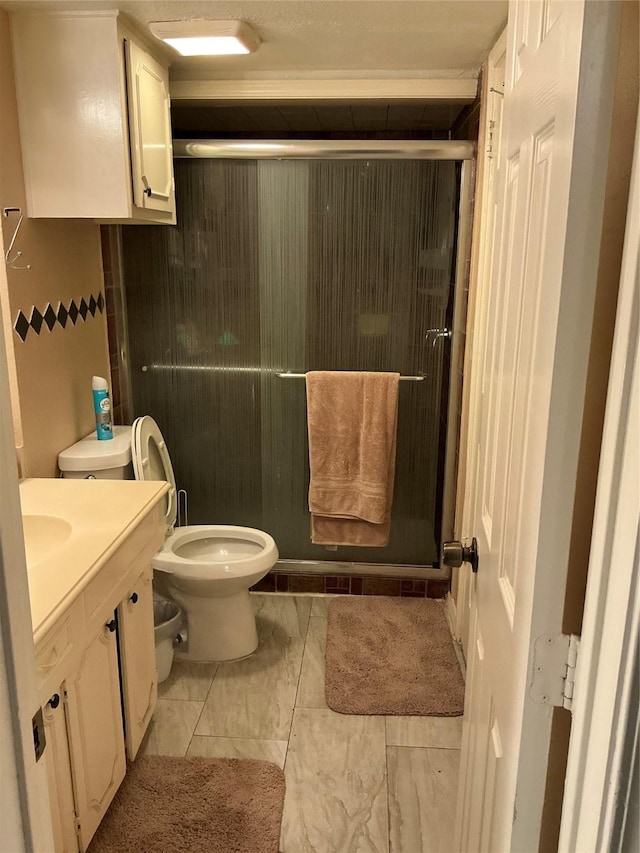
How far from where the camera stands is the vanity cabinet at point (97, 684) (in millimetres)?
1412

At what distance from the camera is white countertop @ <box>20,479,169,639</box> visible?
1423mm

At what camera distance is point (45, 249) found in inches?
86.7

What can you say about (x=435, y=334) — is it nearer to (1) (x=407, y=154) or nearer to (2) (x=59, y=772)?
(1) (x=407, y=154)

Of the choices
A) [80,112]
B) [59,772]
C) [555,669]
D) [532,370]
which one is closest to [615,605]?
[555,669]

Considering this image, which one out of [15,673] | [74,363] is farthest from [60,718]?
[74,363]

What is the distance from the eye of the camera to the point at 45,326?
7.21 ft

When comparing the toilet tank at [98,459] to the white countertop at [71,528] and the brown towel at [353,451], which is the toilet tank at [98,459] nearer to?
the white countertop at [71,528]

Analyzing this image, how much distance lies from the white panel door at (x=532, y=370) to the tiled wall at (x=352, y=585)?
180cm

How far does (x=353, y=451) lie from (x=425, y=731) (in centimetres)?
113

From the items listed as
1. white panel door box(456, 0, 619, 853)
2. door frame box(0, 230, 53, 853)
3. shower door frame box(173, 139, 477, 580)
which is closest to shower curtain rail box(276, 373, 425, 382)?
shower door frame box(173, 139, 477, 580)

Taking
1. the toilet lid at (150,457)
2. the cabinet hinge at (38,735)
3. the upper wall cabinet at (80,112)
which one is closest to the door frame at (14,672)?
the cabinet hinge at (38,735)

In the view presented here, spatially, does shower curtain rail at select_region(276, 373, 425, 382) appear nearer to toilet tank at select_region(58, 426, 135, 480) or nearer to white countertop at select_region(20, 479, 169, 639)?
toilet tank at select_region(58, 426, 135, 480)

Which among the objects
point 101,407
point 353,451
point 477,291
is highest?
point 477,291

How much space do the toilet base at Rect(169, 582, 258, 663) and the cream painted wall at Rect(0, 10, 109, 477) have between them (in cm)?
72
